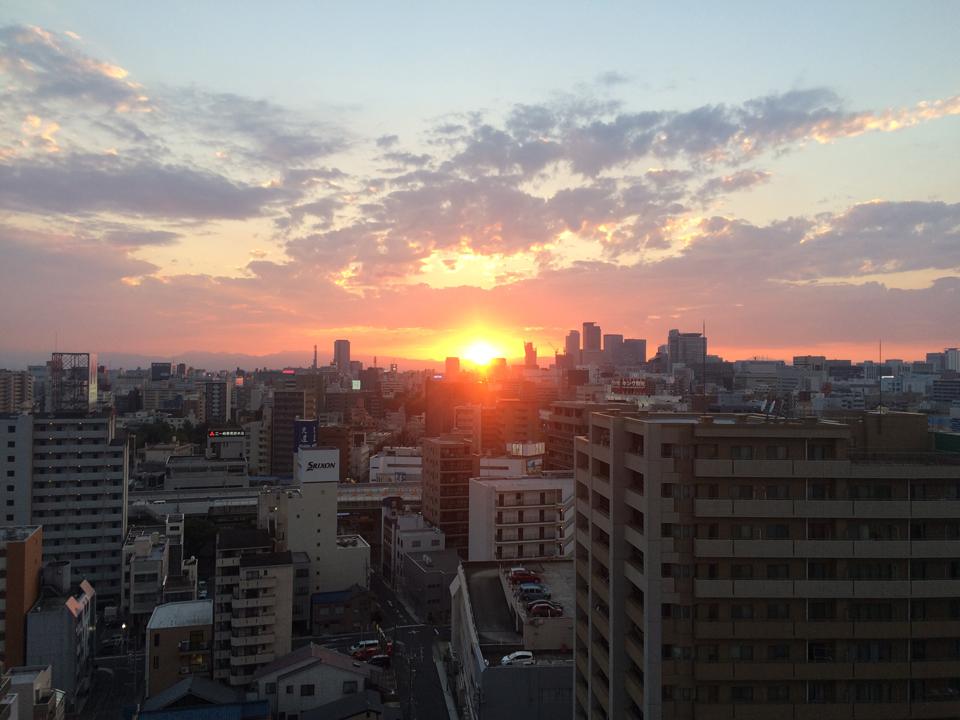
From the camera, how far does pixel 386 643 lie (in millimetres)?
26000

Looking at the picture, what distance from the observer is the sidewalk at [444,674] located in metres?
21.0

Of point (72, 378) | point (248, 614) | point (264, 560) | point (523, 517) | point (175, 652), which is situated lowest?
point (175, 652)

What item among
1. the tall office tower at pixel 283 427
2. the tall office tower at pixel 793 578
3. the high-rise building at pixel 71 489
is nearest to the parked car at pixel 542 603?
the tall office tower at pixel 793 578

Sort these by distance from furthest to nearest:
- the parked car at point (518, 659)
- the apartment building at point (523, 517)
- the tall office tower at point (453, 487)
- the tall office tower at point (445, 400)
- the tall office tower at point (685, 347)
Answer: the tall office tower at point (685, 347) → the tall office tower at point (445, 400) → the tall office tower at point (453, 487) → the apartment building at point (523, 517) → the parked car at point (518, 659)

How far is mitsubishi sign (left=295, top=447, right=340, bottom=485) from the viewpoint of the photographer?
1208 inches

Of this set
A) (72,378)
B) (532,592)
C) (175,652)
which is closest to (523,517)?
(532,592)

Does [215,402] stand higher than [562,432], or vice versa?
[562,432]

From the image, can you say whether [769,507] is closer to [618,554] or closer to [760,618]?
[760,618]

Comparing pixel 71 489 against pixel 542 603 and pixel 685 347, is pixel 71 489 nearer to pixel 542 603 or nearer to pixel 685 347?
pixel 542 603

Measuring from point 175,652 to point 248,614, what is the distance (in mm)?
2622

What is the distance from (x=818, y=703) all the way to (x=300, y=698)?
14.5 meters

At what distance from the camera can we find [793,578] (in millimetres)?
11055

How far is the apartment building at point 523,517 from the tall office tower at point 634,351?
100395 mm

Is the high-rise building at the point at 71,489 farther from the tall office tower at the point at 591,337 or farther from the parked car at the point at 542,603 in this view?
the tall office tower at the point at 591,337
